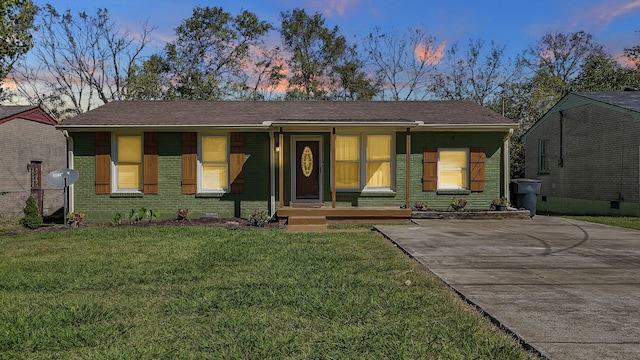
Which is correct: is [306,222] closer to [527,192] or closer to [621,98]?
[527,192]

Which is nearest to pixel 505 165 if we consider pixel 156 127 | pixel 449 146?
pixel 449 146

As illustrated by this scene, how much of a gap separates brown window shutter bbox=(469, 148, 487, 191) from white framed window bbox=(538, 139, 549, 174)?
847 centimetres

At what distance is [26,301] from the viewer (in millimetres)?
4758

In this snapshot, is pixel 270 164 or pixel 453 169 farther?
pixel 453 169

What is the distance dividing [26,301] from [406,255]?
531 cm

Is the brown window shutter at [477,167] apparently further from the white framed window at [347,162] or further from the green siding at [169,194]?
the green siding at [169,194]

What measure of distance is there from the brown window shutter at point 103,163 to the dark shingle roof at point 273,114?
0.50 m

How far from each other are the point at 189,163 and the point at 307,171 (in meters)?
3.69

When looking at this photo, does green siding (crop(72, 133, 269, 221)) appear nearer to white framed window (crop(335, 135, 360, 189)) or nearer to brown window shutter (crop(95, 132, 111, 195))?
brown window shutter (crop(95, 132, 111, 195))

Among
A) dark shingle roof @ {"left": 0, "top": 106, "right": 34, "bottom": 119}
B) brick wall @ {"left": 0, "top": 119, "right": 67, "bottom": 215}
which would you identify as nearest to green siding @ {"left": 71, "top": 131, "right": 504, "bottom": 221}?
brick wall @ {"left": 0, "top": 119, "right": 67, "bottom": 215}

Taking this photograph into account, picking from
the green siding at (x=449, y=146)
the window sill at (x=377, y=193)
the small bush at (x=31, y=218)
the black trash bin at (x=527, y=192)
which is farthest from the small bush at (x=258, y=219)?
the black trash bin at (x=527, y=192)

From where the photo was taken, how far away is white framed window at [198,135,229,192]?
1356cm

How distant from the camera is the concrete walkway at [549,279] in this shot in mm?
3512

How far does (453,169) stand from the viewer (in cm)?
1402
